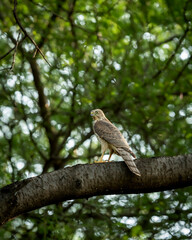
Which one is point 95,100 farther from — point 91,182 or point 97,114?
point 91,182

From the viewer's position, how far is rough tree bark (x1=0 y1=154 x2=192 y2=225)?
380cm

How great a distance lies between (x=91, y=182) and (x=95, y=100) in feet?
13.1

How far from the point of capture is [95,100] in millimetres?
7832

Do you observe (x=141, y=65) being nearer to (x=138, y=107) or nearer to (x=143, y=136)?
(x=138, y=107)

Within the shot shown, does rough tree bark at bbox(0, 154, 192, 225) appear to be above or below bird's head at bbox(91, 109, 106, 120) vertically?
below

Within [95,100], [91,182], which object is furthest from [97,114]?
[91,182]

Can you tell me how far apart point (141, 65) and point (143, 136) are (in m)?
1.71

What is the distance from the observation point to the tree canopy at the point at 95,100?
637cm

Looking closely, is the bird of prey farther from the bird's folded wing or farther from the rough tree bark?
the rough tree bark

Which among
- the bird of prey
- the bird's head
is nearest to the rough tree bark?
the bird of prey

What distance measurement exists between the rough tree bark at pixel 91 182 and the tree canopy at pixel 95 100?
6.61 feet

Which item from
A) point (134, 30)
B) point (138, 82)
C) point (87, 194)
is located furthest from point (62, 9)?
point (87, 194)

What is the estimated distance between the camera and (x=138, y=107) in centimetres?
820

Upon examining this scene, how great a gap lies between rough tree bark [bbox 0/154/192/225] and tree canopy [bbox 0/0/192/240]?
2015mm
